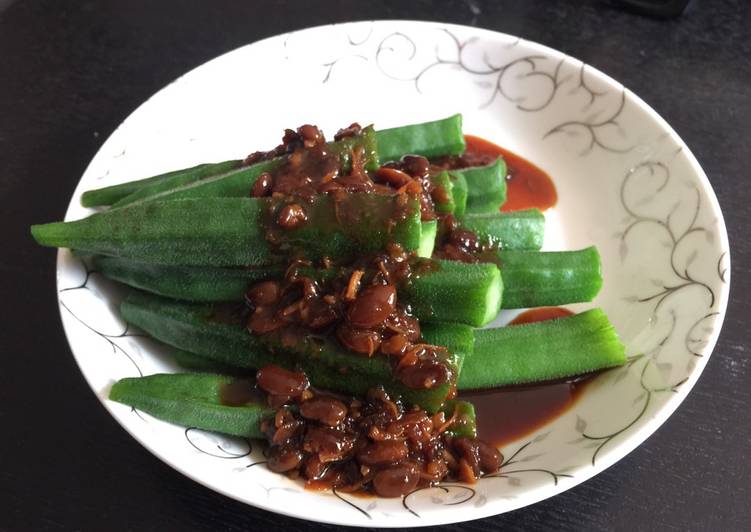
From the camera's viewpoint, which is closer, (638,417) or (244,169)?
(638,417)

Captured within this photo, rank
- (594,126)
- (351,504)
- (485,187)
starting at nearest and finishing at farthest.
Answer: (351,504) < (485,187) < (594,126)

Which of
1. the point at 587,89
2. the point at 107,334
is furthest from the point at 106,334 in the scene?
the point at 587,89

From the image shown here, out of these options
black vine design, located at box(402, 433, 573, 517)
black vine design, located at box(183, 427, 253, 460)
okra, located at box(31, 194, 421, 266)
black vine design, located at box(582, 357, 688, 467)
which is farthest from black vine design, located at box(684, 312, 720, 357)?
black vine design, located at box(183, 427, 253, 460)

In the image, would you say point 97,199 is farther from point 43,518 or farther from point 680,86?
point 680,86

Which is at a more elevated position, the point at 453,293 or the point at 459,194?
the point at 459,194

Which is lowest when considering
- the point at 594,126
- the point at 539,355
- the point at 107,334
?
the point at 107,334

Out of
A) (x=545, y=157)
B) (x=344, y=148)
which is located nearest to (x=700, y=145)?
(x=545, y=157)

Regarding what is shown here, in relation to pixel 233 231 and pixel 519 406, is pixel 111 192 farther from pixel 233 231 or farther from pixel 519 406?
pixel 519 406
